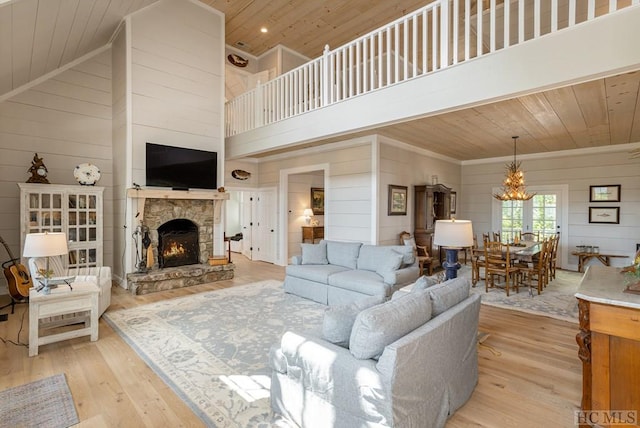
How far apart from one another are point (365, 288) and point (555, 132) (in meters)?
4.96

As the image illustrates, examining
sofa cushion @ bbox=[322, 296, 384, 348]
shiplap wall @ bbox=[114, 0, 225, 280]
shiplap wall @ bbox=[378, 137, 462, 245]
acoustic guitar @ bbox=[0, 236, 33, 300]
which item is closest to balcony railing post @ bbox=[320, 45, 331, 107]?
shiplap wall @ bbox=[378, 137, 462, 245]

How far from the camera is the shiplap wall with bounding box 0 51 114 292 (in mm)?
5137

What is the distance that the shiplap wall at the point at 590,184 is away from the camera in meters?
6.98

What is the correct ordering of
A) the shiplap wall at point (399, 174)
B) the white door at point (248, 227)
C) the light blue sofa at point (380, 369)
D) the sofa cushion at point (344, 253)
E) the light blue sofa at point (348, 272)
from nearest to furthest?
the light blue sofa at point (380, 369), the light blue sofa at point (348, 272), the sofa cushion at point (344, 253), the shiplap wall at point (399, 174), the white door at point (248, 227)

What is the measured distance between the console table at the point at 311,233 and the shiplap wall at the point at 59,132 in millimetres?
4246

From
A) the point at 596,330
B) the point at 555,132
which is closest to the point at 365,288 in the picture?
Result: the point at 596,330

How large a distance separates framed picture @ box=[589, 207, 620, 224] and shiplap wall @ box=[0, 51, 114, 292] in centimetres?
1073

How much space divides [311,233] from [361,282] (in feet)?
12.7

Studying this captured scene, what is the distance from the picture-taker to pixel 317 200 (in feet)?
28.2

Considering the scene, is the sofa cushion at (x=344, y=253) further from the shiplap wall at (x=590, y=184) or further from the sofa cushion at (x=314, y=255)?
the shiplap wall at (x=590, y=184)

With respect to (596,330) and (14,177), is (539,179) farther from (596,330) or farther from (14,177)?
(14,177)

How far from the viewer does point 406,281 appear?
4.52 m

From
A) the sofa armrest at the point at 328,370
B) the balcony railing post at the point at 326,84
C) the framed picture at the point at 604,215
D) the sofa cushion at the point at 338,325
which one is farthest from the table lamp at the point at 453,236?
the framed picture at the point at 604,215

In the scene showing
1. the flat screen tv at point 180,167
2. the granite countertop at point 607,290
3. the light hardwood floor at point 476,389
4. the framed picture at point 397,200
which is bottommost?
the light hardwood floor at point 476,389
